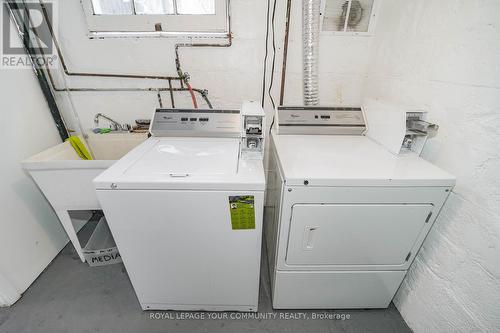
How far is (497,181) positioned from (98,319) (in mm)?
2149

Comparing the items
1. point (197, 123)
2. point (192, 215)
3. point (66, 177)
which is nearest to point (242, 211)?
point (192, 215)

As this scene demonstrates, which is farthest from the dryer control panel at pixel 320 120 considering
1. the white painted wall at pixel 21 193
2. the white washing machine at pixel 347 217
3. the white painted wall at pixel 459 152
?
the white painted wall at pixel 21 193

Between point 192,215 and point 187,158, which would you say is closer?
point 192,215

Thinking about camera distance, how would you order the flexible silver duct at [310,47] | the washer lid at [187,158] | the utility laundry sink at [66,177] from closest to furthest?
the washer lid at [187,158] → the utility laundry sink at [66,177] → the flexible silver duct at [310,47]

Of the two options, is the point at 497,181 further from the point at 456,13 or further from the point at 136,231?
the point at 136,231

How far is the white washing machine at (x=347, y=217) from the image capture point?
898 millimetres

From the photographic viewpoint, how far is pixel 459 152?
0.96 m

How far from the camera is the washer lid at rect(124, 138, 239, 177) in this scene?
948mm

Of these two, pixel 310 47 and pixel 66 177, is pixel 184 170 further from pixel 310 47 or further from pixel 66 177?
pixel 310 47

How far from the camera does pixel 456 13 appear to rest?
39.0 inches

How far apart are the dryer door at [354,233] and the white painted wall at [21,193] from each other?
1.72 m

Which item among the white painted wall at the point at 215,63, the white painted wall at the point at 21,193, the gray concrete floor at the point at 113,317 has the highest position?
the white painted wall at the point at 215,63

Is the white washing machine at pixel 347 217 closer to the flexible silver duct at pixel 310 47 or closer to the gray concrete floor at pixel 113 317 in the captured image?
the gray concrete floor at pixel 113 317

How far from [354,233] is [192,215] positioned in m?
0.77
